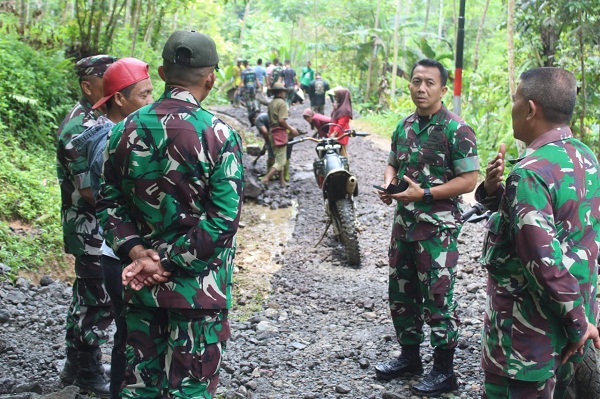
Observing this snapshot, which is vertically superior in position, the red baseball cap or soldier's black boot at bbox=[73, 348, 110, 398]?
the red baseball cap

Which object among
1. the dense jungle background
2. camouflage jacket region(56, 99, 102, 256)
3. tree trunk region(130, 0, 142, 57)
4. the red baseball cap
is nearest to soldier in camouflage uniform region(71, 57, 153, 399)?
the red baseball cap

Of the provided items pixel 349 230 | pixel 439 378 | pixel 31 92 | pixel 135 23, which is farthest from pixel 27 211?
pixel 135 23

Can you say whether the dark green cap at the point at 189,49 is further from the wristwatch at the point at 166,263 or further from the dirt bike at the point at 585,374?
the dirt bike at the point at 585,374

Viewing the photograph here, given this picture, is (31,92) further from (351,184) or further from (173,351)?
(173,351)

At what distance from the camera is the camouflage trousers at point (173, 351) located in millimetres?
2721

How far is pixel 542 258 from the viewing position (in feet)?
8.18

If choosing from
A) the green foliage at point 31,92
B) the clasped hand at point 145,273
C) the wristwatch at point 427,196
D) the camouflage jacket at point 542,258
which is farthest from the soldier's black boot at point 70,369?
the green foliage at point 31,92

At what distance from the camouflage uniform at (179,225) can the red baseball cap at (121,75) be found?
0.72 meters

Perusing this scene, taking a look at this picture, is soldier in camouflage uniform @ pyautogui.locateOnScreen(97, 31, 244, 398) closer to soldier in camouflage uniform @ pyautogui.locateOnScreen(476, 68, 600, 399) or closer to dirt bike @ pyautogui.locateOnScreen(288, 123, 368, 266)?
soldier in camouflage uniform @ pyautogui.locateOnScreen(476, 68, 600, 399)

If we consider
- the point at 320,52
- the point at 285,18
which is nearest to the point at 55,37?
the point at 320,52

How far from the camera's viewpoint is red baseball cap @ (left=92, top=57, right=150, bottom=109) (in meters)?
3.38

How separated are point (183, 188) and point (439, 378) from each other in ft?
7.89

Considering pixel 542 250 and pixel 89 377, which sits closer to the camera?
pixel 542 250

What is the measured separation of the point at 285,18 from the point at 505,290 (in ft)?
144
